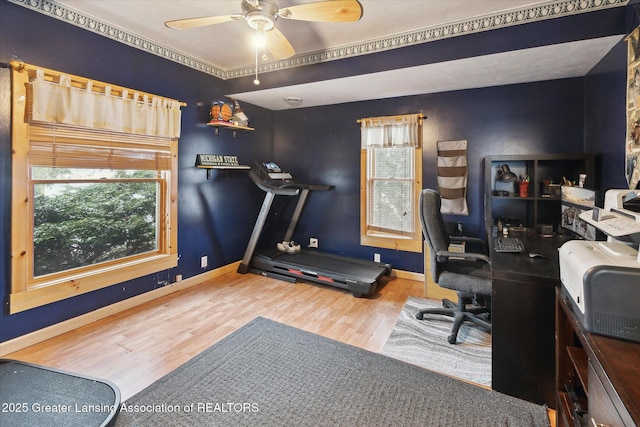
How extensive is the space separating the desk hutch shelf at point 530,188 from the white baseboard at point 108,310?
4.11ft

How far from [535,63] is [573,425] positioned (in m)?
2.79

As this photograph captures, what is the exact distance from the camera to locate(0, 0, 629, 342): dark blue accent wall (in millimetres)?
2344

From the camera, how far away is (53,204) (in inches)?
104

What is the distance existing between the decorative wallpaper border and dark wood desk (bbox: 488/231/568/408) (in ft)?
6.23

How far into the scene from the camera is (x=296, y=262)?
4.05 metres

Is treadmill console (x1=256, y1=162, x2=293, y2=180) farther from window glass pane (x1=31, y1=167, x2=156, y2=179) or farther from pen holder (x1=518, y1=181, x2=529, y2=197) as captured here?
pen holder (x1=518, y1=181, x2=529, y2=197)

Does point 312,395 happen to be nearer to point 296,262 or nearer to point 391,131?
point 296,262

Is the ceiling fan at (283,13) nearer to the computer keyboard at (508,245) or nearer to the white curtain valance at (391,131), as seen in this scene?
the computer keyboard at (508,245)

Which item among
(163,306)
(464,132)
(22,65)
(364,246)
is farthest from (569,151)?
(22,65)

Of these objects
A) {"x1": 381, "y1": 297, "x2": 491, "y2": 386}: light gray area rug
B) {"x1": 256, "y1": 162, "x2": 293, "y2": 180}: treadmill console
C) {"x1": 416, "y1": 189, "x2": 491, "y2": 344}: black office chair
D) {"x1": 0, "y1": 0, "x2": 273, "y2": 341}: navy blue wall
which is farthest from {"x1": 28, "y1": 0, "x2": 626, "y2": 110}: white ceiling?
{"x1": 381, "y1": 297, "x2": 491, "y2": 386}: light gray area rug

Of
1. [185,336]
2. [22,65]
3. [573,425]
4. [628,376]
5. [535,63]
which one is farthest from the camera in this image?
[535,63]

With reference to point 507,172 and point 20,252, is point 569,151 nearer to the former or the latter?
point 507,172

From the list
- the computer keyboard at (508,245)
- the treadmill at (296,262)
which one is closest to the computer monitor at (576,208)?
the computer keyboard at (508,245)

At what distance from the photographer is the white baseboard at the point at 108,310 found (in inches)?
93.7
